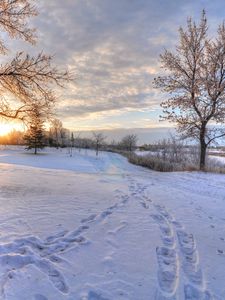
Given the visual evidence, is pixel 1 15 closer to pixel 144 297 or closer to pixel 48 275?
pixel 48 275

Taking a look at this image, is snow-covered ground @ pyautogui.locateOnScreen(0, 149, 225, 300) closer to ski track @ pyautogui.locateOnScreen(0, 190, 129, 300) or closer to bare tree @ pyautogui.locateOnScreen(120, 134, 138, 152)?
ski track @ pyautogui.locateOnScreen(0, 190, 129, 300)

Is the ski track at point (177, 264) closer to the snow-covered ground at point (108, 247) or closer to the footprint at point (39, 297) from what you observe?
the snow-covered ground at point (108, 247)

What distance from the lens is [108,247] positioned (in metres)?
4.52

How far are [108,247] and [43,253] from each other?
3.54 feet

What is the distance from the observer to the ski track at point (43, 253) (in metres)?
3.38

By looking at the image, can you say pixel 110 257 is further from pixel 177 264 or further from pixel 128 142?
pixel 128 142

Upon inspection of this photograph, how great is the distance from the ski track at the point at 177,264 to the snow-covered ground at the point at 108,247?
0.01 m

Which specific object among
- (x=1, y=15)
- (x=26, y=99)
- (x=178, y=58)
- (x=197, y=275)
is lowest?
(x=197, y=275)

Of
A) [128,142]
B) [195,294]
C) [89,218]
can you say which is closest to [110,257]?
[195,294]

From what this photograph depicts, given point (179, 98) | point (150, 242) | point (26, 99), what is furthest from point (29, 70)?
point (179, 98)

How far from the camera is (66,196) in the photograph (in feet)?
27.1

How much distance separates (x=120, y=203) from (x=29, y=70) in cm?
603

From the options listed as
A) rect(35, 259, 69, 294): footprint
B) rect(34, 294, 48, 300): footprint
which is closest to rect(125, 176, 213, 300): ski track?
rect(35, 259, 69, 294): footprint

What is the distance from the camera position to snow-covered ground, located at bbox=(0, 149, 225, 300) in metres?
3.25
